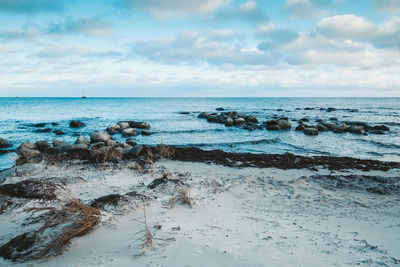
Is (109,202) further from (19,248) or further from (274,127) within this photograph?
(274,127)

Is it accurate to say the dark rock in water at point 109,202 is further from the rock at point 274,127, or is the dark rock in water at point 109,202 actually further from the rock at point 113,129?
the rock at point 274,127

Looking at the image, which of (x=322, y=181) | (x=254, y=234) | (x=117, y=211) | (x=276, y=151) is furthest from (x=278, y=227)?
(x=276, y=151)

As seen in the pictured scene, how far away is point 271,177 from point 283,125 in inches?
607

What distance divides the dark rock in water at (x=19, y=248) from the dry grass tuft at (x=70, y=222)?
13 cm

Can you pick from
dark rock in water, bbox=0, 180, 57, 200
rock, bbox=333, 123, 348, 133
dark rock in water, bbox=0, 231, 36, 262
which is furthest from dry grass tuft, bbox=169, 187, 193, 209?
rock, bbox=333, 123, 348, 133

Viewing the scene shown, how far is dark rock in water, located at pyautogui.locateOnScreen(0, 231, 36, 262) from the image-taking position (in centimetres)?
311

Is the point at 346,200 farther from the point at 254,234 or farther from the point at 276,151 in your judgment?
the point at 276,151

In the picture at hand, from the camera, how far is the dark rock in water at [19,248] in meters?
3.11

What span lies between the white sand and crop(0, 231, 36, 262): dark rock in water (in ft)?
0.52

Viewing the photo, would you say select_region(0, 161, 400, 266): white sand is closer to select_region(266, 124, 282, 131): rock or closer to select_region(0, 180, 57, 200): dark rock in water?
select_region(0, 180, 57, 200): dark rock in water

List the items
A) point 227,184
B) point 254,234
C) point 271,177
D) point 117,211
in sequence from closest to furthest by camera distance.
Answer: point 254,234 < point 117,211 < point 227,184 < point 271,177

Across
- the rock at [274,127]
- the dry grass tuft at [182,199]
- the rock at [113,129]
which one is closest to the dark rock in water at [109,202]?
the dry grass tuft at [182,199]

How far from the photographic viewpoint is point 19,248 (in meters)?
3.22

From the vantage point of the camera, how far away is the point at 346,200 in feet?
18.8
